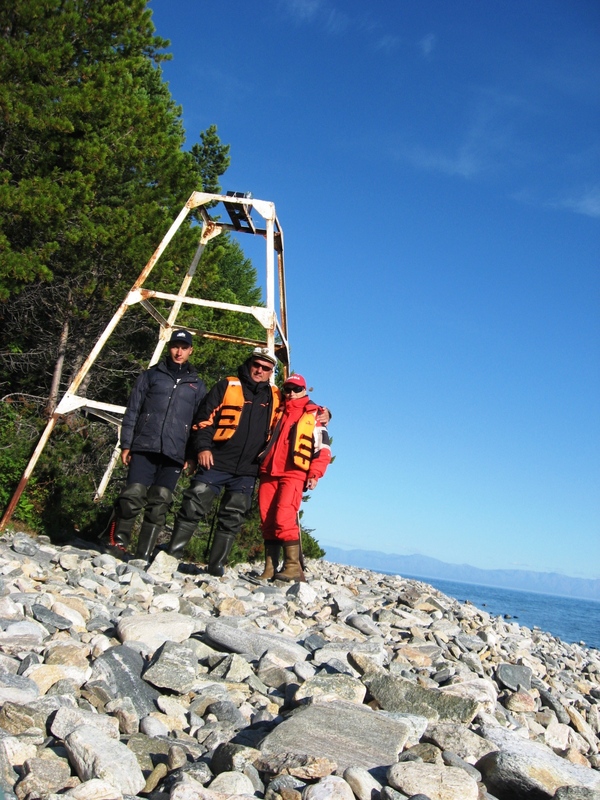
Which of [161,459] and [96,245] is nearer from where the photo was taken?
[161,459]

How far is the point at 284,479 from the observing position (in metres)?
8.14

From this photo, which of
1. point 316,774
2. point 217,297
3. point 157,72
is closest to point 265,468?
point 316,774

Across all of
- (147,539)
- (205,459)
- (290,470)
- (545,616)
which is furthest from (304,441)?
(545,616)

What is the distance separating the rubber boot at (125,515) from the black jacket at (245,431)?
0.75 metres

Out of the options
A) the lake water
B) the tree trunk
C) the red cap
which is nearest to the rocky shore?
the red cap

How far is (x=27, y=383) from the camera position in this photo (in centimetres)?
1338

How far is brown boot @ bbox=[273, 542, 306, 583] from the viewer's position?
8.28m

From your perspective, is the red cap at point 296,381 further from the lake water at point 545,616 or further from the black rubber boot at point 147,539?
the lake water at point 545,616

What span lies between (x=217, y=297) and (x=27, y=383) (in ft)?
13.6

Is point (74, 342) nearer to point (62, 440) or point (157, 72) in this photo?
point (62, 440)

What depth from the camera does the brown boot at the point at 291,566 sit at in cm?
828

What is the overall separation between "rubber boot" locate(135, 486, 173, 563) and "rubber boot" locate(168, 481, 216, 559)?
187mm

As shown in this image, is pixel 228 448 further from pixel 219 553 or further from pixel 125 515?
pixel 125 515

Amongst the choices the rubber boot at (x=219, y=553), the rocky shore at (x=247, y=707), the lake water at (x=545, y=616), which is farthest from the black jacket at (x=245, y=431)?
the lake water at (x=545, y=616)
